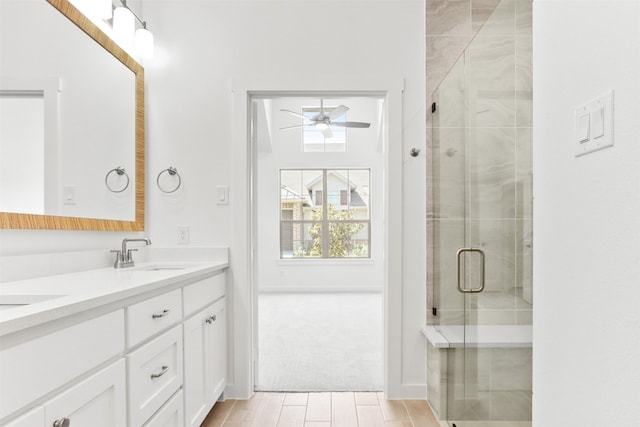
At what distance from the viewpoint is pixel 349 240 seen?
→ 6.69m

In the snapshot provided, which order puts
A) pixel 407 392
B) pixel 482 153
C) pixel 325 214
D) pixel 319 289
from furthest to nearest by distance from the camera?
1. pixel 325 214
2. pixel 319 289
3. pixel 407 392
4. pixel 482 153

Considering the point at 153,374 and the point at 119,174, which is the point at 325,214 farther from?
the point at 153,374

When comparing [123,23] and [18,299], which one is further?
[123,23]

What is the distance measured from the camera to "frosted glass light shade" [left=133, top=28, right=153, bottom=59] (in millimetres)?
2150

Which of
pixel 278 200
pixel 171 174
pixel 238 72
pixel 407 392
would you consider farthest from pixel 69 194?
pixel 278 200

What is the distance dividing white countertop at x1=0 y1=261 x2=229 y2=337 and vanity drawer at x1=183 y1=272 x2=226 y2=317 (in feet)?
0.21

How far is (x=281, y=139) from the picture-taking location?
656cm

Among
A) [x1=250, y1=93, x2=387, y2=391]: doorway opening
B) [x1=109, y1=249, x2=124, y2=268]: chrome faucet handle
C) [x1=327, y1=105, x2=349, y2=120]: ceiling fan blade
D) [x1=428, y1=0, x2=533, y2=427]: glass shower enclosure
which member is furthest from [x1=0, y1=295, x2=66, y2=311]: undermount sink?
[x1=250, y1=93, x2=387, y2=391]: doorway opening

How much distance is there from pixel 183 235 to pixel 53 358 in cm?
151

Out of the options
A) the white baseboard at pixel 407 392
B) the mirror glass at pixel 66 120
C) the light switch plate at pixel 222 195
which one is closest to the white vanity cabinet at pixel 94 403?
the mirror glass at pixel 66 120

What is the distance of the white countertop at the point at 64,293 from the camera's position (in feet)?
2.73

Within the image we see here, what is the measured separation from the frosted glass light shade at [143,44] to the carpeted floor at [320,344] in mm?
2242

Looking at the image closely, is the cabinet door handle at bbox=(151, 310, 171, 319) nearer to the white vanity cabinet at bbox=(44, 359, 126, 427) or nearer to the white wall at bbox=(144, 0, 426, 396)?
the white vanity cabinet at bbox=(44, 359, 126, 427)

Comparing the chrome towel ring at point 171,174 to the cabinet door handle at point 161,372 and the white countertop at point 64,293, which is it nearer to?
the white countertop at point 64,293
